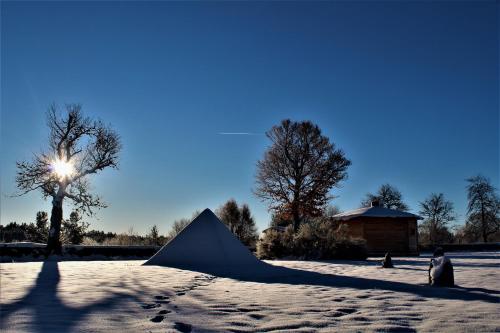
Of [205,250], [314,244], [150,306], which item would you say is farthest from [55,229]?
[150,306]

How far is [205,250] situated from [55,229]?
430 inches

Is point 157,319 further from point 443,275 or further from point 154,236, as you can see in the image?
point 154,236

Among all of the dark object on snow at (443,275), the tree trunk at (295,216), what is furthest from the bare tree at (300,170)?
the dark object on snow at (443,275)

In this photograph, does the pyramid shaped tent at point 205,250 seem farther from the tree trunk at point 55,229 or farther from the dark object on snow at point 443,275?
the tree trunk at point 55,229

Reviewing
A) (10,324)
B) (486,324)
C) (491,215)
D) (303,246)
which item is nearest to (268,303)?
(486,324)

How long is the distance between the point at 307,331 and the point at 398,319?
3.57 ft

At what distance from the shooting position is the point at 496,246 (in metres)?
33.5

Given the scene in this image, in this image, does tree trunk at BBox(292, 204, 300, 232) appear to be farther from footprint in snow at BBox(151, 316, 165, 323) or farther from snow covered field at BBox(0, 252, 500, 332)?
footprint in snow at BBox(151, 316, 165, 323)

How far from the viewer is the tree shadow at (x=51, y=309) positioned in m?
3.39

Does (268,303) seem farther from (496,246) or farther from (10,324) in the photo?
(496,246)

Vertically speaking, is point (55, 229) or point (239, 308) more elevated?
point (55, 229)

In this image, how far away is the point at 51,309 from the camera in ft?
13.3

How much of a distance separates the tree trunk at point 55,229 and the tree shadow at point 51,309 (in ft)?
49.5

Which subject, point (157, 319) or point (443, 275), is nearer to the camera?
point (157, 319)
